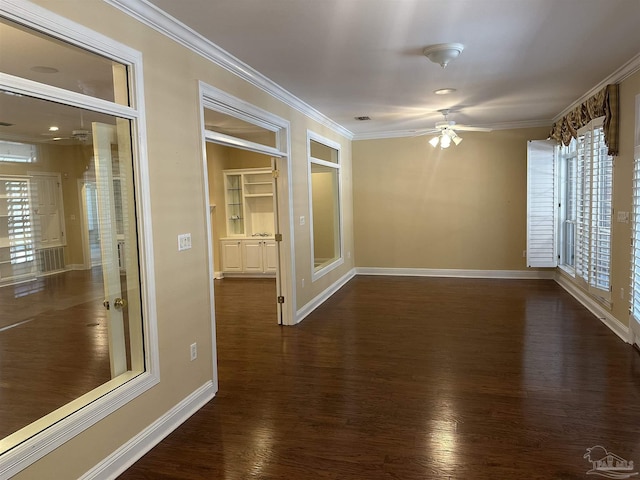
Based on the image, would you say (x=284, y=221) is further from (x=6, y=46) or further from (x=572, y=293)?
(x=572, y=293)

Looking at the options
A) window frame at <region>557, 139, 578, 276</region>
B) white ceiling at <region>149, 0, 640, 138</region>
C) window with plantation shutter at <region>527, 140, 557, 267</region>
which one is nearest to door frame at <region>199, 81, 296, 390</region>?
white ceiling at <region>149, 0, 640, 138</region>

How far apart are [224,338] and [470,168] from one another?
5139 mm

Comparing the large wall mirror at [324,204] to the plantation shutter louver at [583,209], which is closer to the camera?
the plantation shutter louver at [583,209]

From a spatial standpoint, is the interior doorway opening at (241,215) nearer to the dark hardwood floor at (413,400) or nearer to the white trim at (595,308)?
the dark hardwood floor at (413,400)

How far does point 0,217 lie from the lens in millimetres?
2486

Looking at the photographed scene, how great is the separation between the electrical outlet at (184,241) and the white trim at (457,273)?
5561 millimetres

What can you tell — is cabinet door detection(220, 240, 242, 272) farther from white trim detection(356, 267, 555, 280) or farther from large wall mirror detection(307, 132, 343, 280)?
white trim detection(356, 267, 555, 280)

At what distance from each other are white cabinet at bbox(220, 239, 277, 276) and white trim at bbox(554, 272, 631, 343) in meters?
4.83

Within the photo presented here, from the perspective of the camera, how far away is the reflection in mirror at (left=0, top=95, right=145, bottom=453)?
8.21 feet

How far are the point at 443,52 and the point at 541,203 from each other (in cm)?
437

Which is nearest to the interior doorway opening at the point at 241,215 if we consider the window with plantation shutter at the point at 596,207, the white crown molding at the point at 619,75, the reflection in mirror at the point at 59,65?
the window with plantation shutter at the point at 596,207

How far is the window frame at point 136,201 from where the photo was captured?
1.92 m

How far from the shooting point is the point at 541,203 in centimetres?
691

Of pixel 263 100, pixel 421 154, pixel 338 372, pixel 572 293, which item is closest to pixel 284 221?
pixel 263 100
